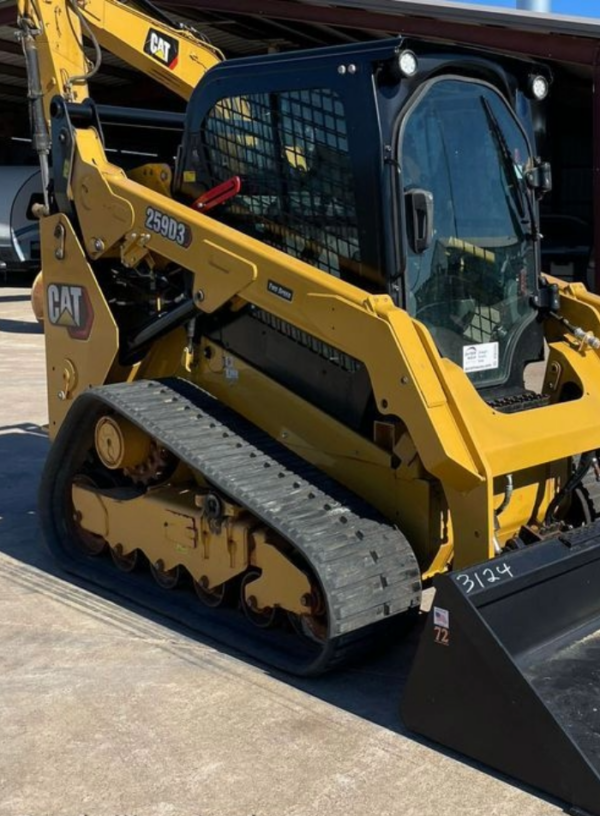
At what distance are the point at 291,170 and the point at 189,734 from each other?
2.20m

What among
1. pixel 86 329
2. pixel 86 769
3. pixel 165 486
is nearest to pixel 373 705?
pixel 86 769

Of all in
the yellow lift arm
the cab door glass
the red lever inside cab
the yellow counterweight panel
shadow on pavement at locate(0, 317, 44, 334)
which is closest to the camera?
the cab door glass

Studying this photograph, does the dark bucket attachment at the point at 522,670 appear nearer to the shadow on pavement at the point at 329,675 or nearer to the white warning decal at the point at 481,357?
the shadow on pavement at the point at 329,675

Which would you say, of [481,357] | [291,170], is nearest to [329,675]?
[481,357]

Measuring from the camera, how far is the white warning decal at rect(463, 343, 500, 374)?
4.05 m

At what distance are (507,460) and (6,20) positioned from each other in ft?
47.1

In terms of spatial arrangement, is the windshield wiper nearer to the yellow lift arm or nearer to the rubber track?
the rubber track

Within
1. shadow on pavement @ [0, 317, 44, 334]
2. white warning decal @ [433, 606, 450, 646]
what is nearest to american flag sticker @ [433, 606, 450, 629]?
white warning decal @ [433, 606, 450, 646]

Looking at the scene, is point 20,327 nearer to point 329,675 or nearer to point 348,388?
point 348,388

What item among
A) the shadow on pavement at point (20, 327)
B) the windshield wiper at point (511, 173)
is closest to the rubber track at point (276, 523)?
the windshield wiper at point (511, 173)

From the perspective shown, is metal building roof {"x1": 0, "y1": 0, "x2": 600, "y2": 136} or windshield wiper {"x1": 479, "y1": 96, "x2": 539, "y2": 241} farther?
metal building roof {"x1": 0, "y1": 0, "x2": 600, "y2": 136}

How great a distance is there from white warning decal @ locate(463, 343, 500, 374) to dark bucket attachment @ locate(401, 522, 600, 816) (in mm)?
843

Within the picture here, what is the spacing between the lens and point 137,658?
3.95 meters

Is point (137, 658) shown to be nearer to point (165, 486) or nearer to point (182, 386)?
point (165, 486)
